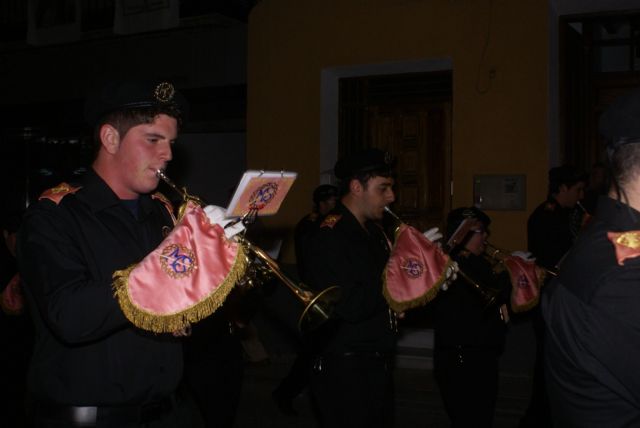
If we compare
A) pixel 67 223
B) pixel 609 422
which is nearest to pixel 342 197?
pixel 67 223

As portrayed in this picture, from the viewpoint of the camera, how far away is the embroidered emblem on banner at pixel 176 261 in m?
2.32

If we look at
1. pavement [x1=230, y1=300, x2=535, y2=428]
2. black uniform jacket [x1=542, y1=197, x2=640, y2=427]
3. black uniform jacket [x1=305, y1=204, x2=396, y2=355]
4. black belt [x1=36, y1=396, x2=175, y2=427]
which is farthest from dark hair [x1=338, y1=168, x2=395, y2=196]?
pavement [x1=230, y1=300, x2=535, y2=428]

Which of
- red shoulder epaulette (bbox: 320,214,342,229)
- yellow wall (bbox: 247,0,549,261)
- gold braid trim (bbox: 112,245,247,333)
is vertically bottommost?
gold braid trim (bbox: 112,245,247,333)

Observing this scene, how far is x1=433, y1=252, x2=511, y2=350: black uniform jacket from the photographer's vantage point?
471cm

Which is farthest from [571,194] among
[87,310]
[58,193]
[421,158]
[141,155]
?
[87,310]

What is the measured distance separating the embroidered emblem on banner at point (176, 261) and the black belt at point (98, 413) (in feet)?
1.93

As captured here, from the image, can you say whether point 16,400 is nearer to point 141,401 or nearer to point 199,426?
point 199,426

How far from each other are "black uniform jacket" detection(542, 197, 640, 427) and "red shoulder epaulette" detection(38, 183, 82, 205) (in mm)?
1654

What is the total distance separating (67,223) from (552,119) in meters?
6.57

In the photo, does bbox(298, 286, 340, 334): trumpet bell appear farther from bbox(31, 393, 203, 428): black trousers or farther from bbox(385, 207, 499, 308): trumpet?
bbox(385, 207, 499, 308): trumpet

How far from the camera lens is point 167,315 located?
2.32 m

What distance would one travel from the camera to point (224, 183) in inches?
573

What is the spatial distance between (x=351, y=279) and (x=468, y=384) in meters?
1.24

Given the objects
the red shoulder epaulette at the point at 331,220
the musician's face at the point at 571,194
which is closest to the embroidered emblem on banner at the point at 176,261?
the red shoulder epaulette at the point at 331,220
